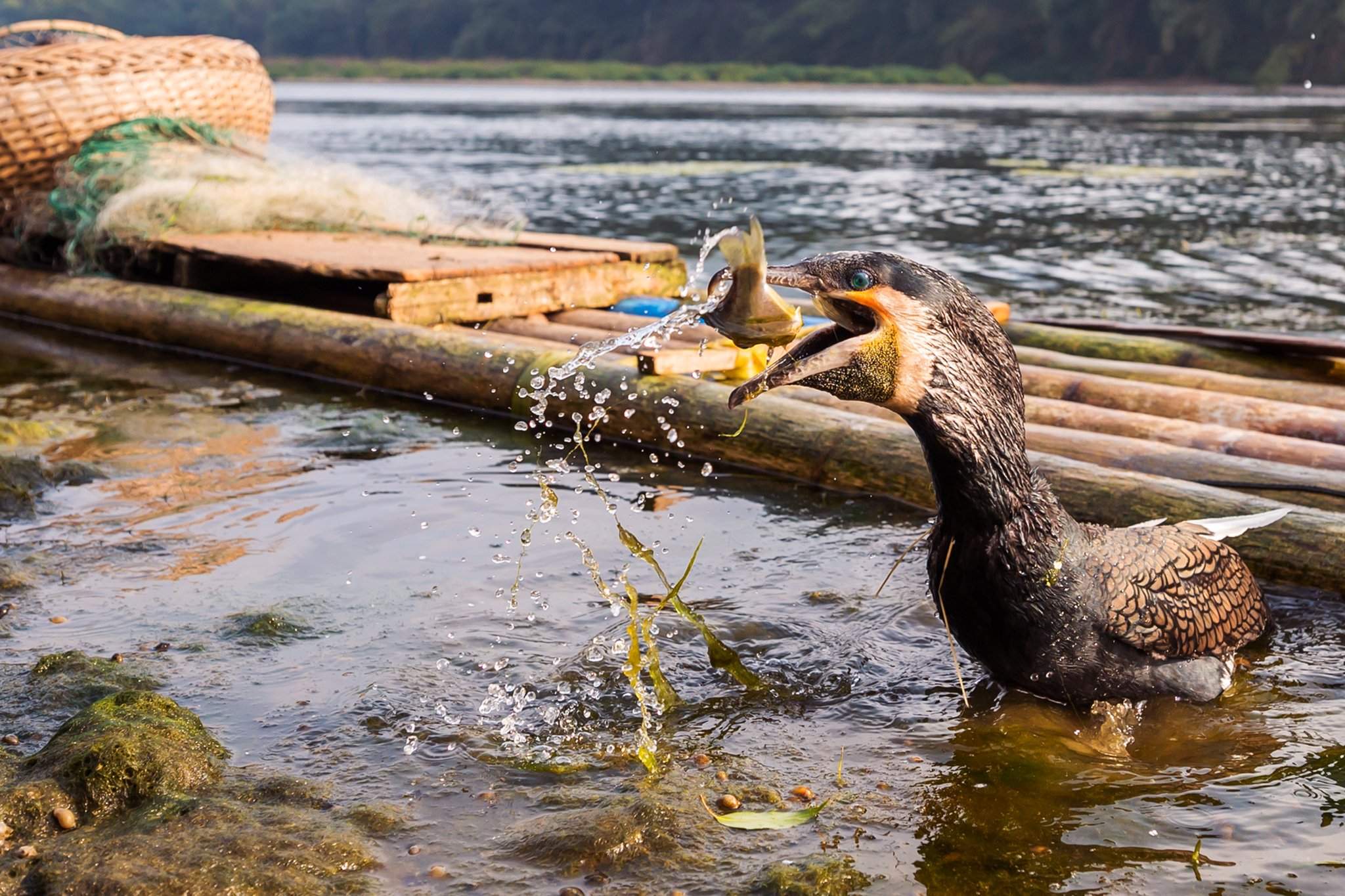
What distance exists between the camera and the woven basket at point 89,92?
1030 centimetres

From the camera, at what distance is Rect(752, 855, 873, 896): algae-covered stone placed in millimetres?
3156

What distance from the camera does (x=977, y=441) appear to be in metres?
3.67

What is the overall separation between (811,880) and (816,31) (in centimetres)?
7147

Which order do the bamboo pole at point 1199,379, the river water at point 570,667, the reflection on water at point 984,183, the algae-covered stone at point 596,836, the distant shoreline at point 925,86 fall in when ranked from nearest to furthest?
the algae-covered stone at point 596,836 < the river water at point 570,667 < the bamboo pole at point 1199,379 < the reflection on water at point 984,183 < the distant shoreline at point 925,86

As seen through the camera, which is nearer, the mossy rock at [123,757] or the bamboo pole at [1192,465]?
the mossy rock at [123,757]

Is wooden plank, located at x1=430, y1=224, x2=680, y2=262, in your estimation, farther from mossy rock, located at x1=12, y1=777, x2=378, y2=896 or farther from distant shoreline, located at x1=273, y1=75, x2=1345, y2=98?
distant shoreline, located at x1=273, y1=75, x2=1345, y2=98

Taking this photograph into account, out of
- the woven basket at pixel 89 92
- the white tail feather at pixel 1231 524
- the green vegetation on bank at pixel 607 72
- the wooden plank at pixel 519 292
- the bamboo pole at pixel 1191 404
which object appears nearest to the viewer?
the white tail feather at pixel 1231 524

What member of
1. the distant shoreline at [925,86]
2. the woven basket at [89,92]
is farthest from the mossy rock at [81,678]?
the distant shoreline at [925,86]

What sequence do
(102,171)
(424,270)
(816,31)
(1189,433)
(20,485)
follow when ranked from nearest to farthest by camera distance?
(1189,433), (20,485), (424,270), (102,171), (816,31)

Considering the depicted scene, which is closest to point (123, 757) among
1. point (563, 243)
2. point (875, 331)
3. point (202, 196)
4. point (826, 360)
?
point (826, 360)

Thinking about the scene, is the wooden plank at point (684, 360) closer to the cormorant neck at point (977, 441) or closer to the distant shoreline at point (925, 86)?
the cormorant neck at point (977, 441)

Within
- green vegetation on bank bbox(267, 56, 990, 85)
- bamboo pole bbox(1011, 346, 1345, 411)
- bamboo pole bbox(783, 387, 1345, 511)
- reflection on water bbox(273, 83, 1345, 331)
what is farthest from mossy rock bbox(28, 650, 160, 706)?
green vegetation on bank bbox(267, 56, 990, 85)

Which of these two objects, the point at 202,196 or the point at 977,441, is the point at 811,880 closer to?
the point at 977,441

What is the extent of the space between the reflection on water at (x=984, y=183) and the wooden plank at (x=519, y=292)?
2.66 metres
